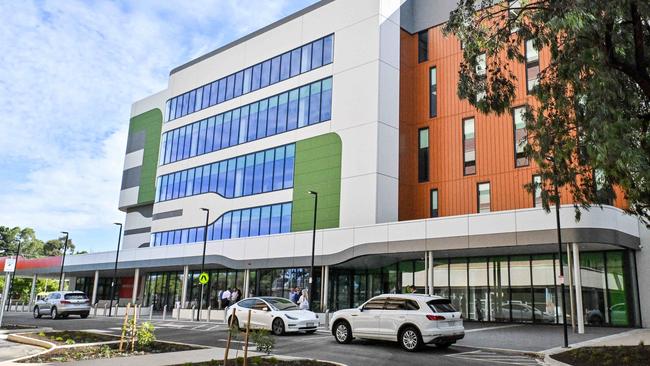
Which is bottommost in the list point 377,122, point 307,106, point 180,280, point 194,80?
point 180,280

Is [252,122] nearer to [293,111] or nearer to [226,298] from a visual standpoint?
[293,111]

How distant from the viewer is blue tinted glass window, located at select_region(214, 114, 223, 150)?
152 ft

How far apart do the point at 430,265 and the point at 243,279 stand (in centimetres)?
1641

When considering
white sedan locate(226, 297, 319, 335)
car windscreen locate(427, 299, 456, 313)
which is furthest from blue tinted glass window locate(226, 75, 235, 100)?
car windscreen locate(427, 299, 456, 313)

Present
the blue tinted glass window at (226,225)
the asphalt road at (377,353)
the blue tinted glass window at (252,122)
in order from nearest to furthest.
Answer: the asphalt road at (377,353)
the blue tinted glass window at (226,225)
the blue tinted glass window at (252,122)

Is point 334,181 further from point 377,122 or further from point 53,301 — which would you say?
point 53,301

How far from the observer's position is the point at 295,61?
41156 mm

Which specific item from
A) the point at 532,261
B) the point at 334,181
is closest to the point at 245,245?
the point at 334,181

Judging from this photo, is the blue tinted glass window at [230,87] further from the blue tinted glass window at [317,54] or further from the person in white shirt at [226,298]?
the person in white shirt at [226,298]

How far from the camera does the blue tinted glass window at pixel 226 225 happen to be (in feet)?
140

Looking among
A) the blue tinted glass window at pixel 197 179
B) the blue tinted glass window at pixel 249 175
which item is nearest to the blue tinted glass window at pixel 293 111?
the blue tinted glass window at pixel 249 175

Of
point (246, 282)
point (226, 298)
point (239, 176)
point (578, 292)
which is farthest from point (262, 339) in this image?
point (239, 176)

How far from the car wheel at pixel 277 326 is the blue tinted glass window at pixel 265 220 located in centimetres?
1847

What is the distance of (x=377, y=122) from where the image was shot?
112 ft
